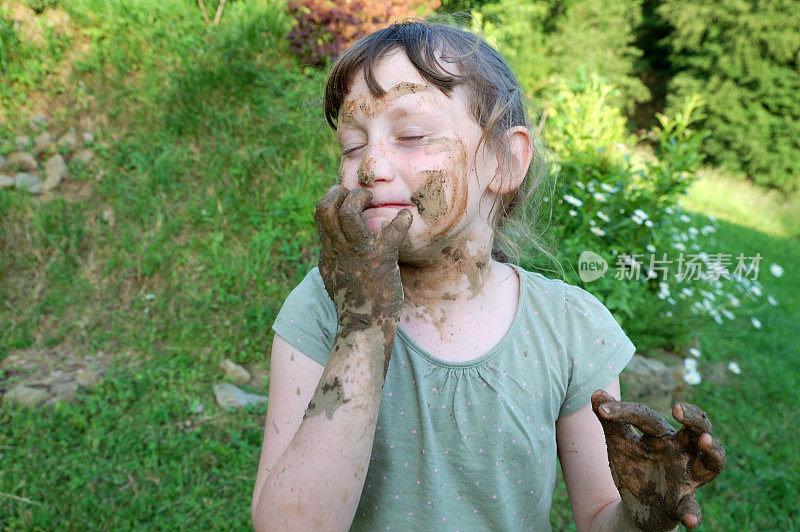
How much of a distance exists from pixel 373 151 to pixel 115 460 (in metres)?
2.49

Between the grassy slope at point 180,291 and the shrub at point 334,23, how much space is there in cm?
22

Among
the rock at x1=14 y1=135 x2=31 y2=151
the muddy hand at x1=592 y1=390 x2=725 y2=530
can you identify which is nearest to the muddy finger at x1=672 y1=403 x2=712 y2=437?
the muddy hand at x1=592 y1=390 x2=725 y2=530

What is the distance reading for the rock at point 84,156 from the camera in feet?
14.7

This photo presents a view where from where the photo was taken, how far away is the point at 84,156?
4523mm

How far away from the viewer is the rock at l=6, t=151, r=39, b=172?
4414mm

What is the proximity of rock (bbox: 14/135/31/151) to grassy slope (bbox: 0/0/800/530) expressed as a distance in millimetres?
77

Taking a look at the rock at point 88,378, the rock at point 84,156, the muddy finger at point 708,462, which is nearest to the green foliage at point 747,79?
the rock at point 84,156

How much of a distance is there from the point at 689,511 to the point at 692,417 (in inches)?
6.6

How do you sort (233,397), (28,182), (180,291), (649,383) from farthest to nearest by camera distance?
(28,182)
(180,291)
(649,383)
(233,397)

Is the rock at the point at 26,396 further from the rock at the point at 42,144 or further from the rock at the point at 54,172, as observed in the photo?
the rock at the point at 42,144

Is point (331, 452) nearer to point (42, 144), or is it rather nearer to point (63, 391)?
point (63, 391)

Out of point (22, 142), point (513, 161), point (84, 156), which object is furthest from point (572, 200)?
point (22, 142)

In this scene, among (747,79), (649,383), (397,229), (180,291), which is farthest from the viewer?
(747,79)

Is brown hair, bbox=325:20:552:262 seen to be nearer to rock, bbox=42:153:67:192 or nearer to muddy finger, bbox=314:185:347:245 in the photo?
muddy finger, bbox=314:185:347:245
